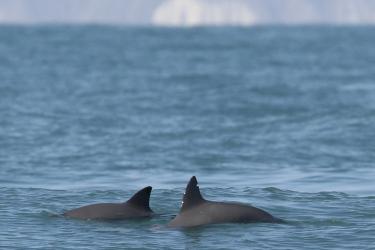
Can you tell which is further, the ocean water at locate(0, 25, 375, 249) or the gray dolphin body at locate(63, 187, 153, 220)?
the gray dolphin body at locate(63, 187, 153, 220)

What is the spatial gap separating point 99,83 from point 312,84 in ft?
30.8

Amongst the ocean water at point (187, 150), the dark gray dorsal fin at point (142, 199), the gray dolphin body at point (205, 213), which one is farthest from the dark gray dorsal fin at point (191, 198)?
the dark gray dorsal fin at point (142, 199)

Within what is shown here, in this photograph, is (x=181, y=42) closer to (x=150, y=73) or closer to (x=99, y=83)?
(x=150, y=73)

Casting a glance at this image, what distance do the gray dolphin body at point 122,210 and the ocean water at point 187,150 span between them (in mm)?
187

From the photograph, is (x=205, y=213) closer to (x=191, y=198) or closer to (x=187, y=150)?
(x=191, y=198)

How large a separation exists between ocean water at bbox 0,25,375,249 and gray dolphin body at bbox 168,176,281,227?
14 cm

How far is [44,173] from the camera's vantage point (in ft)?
81.2

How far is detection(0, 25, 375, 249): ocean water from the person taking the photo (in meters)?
16.8

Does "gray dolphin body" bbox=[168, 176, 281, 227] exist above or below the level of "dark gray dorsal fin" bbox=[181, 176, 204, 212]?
below

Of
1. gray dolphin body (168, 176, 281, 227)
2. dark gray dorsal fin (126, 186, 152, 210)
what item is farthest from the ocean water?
dark gray dorsal fin (126, 186, 152, 210)

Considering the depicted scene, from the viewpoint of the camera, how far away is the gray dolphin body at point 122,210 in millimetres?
17422

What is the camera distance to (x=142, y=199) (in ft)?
57.4

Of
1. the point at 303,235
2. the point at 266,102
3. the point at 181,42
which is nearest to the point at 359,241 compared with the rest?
the point at 303,235

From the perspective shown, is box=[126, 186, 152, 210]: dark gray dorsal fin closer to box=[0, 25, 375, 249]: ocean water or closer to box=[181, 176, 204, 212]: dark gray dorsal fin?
box=[0, 25, 375, 249]: ocean water
